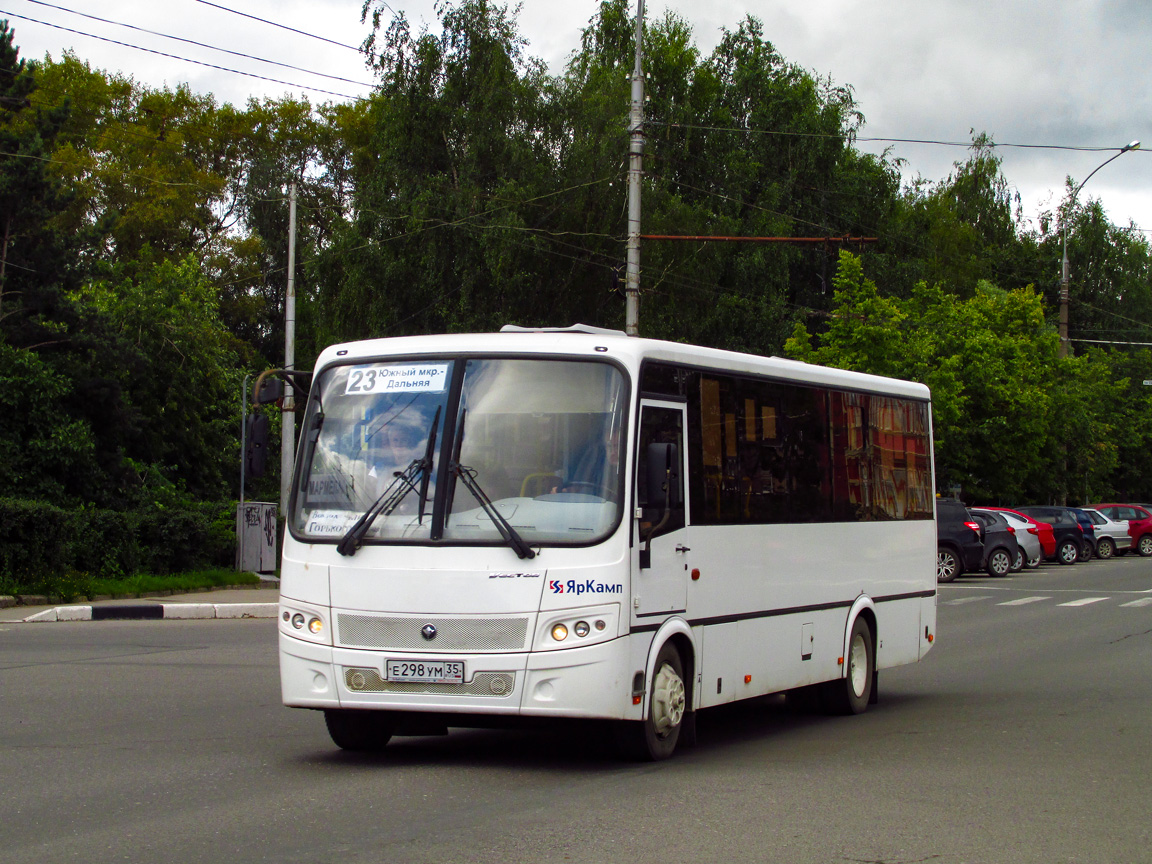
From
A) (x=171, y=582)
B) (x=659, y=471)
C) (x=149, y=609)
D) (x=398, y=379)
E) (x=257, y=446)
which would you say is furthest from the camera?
(x=171, y=582)

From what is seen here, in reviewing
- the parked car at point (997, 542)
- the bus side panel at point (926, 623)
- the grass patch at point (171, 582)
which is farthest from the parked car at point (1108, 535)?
the bus side panel at point (926, 623)

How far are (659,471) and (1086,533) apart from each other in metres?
37.6

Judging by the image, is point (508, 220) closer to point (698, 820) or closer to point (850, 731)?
point (850, 731)

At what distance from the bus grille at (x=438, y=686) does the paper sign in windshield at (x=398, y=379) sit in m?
1.70

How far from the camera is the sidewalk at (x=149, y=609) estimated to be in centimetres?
1953

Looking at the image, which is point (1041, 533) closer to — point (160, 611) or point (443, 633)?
point (160, 611)

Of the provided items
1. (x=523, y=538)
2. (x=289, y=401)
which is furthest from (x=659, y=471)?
A: (x=289, y=401)

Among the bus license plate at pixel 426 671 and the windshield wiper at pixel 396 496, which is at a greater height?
the windshield wiper at pixel 396 496

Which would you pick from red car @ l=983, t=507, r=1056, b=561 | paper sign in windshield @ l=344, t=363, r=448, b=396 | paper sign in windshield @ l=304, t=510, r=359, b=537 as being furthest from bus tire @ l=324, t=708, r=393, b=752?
red car @ l=983, t=507, r=1056, b=561

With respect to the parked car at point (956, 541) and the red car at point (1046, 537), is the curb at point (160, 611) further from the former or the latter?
the red car at point (1046, 537)

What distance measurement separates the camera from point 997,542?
3494cm

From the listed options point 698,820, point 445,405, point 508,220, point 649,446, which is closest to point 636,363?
point 649,446

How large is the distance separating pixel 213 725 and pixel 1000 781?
208 inches

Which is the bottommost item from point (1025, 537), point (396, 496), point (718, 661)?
point (718, 661)
